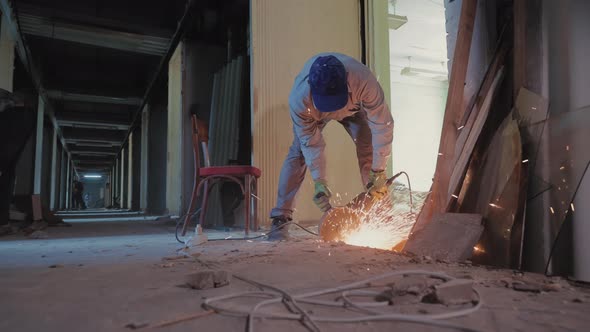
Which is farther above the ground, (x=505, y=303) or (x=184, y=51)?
(x=184, y=51)

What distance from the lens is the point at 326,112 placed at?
2121 mm

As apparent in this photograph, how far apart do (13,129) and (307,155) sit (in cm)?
254

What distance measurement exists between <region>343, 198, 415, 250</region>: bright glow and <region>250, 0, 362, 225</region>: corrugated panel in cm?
113

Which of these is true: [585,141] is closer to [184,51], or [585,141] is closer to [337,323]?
[337,323]

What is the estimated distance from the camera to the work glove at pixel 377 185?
7.24 ft

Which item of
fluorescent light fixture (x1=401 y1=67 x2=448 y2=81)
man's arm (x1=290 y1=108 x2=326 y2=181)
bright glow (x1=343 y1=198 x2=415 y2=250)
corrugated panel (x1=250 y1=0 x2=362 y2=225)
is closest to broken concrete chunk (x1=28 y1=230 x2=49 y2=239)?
corrugated panel (x1=250 y1=0 x2=362 y2=225)

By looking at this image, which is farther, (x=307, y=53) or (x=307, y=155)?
(x=307, y=53)

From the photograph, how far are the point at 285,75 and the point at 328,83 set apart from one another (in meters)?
1.74

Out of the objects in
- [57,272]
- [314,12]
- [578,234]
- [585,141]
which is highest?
[314,12]

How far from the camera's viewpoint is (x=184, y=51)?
4875 mm

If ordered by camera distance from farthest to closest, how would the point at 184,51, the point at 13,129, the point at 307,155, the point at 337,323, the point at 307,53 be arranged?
1. the point at 184,51
2. the point at 307,53
3. the point at 13,129
4. the point at 307,155
5. the point at 337,323

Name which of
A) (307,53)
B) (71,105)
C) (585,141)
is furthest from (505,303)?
(71,105)

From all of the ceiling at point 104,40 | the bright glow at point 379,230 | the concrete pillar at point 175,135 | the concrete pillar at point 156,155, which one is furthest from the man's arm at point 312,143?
the concrete pillar at point 156,155

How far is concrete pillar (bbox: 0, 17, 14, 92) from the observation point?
13.7ft
